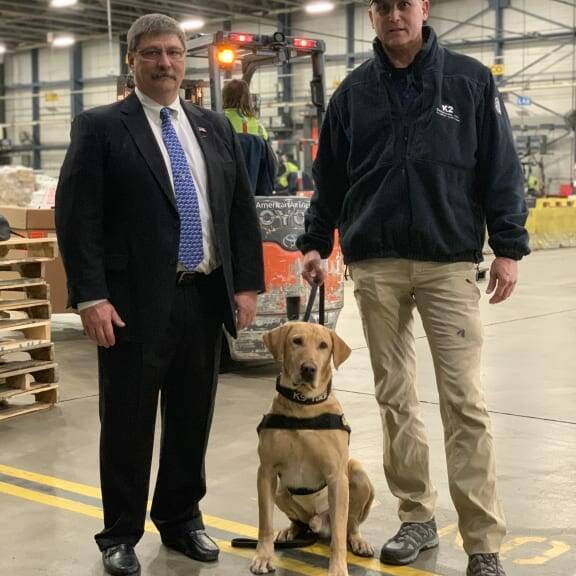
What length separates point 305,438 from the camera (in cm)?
345

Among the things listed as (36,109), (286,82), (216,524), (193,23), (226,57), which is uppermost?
(193,23)

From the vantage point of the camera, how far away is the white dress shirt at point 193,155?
354 cm

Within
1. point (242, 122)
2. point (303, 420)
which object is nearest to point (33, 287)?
point (242, 122)

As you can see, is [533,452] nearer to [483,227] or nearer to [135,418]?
[483,227]

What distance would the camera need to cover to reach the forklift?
23.6 ft

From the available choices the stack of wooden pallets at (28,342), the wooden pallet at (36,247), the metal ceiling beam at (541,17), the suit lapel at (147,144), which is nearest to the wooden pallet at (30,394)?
the stack of wooden pallets at (28,342)

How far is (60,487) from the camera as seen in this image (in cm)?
474

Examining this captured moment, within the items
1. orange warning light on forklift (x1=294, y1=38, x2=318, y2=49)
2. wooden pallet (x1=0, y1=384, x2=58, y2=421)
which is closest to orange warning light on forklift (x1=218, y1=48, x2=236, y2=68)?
orange warning light on forklift (x1=294, y1=38, x2=318, y2=49)

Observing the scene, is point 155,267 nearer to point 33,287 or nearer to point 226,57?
point 33,287

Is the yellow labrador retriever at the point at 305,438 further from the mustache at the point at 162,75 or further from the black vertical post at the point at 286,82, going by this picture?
the black vertical post at the point at 286,82

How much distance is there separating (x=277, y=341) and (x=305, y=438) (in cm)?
36

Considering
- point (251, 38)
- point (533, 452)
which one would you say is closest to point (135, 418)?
point (533, 452)

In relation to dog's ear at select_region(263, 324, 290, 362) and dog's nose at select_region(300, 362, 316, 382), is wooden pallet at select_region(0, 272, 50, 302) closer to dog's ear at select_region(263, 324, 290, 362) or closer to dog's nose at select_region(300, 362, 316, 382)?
dog's ear at select_region(263, 324, 290, 362)

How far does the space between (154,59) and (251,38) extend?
4.89 meters
